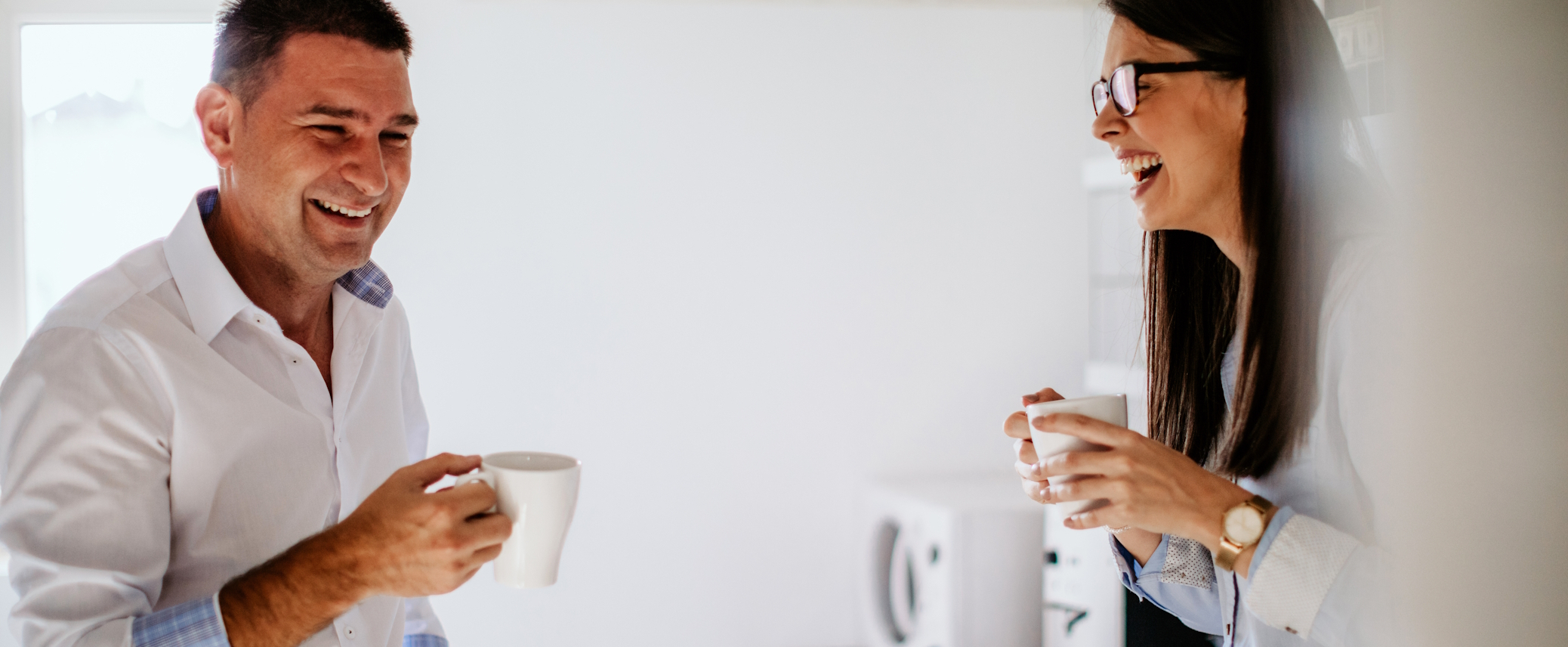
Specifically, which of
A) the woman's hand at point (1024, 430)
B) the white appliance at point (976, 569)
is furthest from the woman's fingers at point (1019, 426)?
the white appliance at point (976, 569)

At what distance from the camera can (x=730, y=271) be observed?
258 cm

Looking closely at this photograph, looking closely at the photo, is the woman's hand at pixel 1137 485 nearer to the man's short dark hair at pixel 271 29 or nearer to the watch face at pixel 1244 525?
the watch face at pixel 1244 525

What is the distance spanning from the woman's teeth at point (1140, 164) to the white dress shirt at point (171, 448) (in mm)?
824

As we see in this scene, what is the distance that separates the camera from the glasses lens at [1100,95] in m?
0.89

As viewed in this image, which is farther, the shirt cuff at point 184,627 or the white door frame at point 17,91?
the white door frame at point 17,91

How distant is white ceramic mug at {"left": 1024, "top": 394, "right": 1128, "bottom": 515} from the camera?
0.73 m

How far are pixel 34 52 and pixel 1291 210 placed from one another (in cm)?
267

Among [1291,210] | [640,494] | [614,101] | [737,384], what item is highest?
[614,101]

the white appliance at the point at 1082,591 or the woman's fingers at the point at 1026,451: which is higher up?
the woman's fingers at the point at 1026,451

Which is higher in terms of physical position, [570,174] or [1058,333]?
[570,174]

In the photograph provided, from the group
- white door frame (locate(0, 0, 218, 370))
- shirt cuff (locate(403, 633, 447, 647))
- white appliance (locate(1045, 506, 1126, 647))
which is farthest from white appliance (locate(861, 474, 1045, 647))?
white door frame (locate(0, 0, 218, 370))

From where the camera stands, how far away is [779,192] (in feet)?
8.55

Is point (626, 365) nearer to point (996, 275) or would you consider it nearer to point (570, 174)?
point (570, 174)

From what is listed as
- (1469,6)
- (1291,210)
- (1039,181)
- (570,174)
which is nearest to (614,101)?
(570,174)
